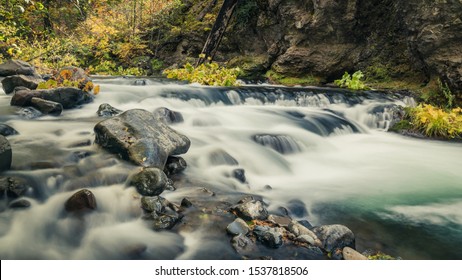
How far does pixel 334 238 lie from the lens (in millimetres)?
3273

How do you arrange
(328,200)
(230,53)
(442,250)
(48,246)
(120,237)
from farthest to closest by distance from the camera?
1. (230,53)
2. (328,200)
3. (442,250)
4. (120,237)
5. (48,246)

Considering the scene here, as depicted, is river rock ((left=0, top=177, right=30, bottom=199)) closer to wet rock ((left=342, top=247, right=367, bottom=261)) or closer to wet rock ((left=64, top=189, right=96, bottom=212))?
wet rock ((left=64, top=189, right=96, bottom=212))

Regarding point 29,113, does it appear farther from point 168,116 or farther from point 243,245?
point 243,245

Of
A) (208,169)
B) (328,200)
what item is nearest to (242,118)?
(208,169)

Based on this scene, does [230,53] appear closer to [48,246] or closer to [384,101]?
[384,101]

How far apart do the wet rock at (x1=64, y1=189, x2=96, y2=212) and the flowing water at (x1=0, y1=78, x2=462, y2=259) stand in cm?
10

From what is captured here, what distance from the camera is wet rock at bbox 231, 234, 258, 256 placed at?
313 cm

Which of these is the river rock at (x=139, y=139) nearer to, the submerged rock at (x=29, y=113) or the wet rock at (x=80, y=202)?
the wet rock at (x=80, y=202)

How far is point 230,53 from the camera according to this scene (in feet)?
58.8

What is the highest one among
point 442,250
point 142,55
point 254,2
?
point 254,2

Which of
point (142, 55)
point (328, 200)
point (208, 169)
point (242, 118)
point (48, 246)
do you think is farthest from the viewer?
point (142, 55)

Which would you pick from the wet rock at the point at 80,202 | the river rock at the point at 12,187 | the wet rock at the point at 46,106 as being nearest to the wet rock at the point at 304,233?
the wet rock at the point at 80,202
